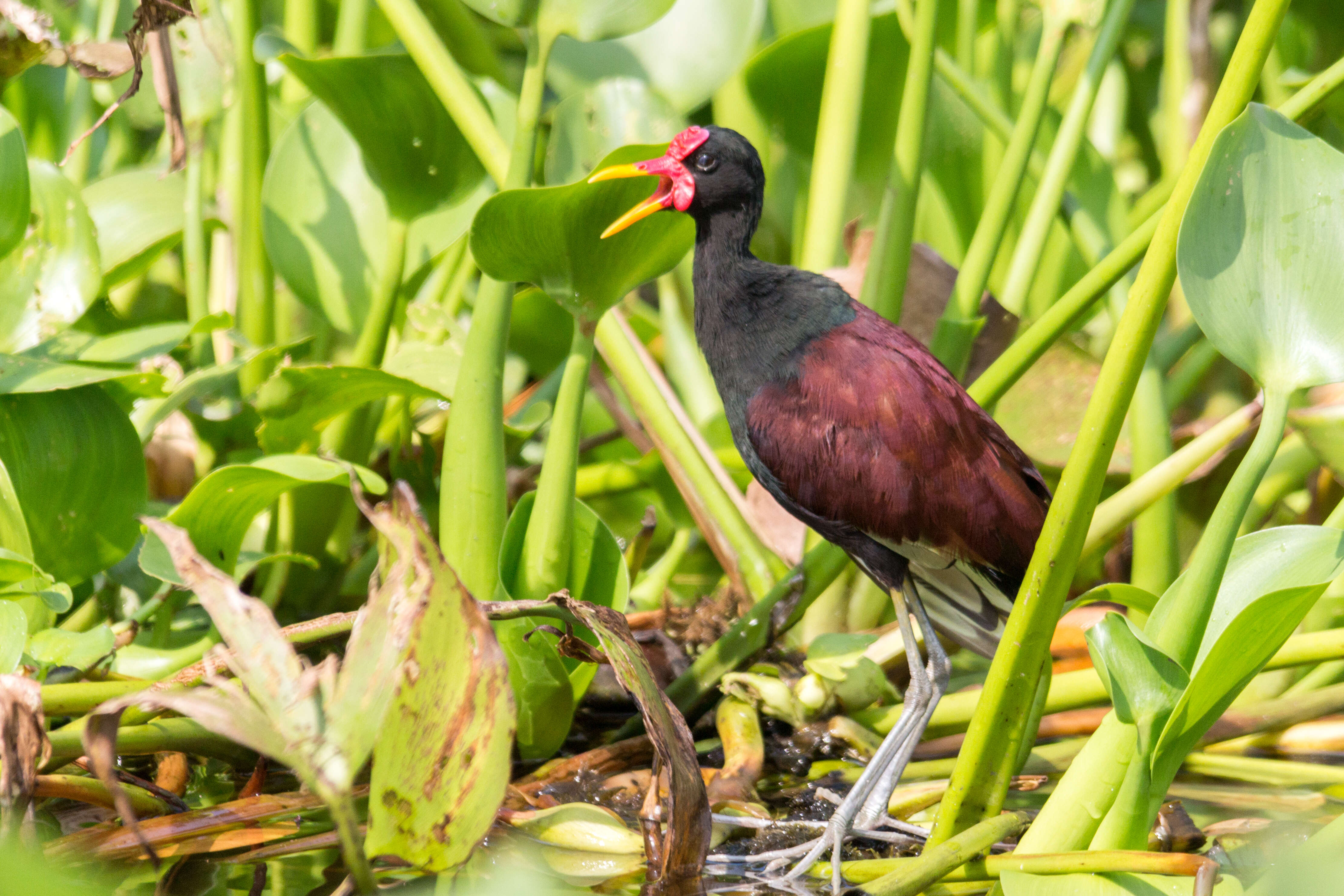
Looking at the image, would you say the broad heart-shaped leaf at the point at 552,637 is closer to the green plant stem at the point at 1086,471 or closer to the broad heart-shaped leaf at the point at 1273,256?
the green plant stem at the point at 1086,471

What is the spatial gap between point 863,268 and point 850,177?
189mm

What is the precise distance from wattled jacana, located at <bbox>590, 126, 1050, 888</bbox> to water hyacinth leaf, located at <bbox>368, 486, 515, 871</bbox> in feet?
2.43

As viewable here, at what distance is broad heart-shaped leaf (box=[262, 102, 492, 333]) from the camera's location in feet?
7.14

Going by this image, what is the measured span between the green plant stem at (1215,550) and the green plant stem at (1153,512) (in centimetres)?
90

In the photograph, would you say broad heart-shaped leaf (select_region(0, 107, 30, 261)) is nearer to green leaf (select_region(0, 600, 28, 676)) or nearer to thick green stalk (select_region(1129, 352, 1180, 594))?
green leaf (select_region(0, 600, 28, 676))

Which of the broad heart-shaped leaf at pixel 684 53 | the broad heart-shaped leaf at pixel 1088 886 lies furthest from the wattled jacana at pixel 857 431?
the broad heart-shaped leaf at pixel 684 53

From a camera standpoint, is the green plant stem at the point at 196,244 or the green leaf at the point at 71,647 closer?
the green leaf at the point at 71,647

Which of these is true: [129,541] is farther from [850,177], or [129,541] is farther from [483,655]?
[850,177]

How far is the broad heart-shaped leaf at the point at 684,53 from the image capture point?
8.14ft

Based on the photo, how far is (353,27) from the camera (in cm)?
238

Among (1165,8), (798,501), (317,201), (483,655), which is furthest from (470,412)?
(1165,8)

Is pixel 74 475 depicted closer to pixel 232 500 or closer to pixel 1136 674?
pixel 232 500

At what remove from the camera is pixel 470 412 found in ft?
5.27

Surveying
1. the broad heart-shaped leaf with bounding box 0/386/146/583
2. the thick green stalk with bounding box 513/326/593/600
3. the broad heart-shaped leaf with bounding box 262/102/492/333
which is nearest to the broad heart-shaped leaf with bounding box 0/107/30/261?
the broad heart-shaped leaf with bounding box 0/386/146/583
